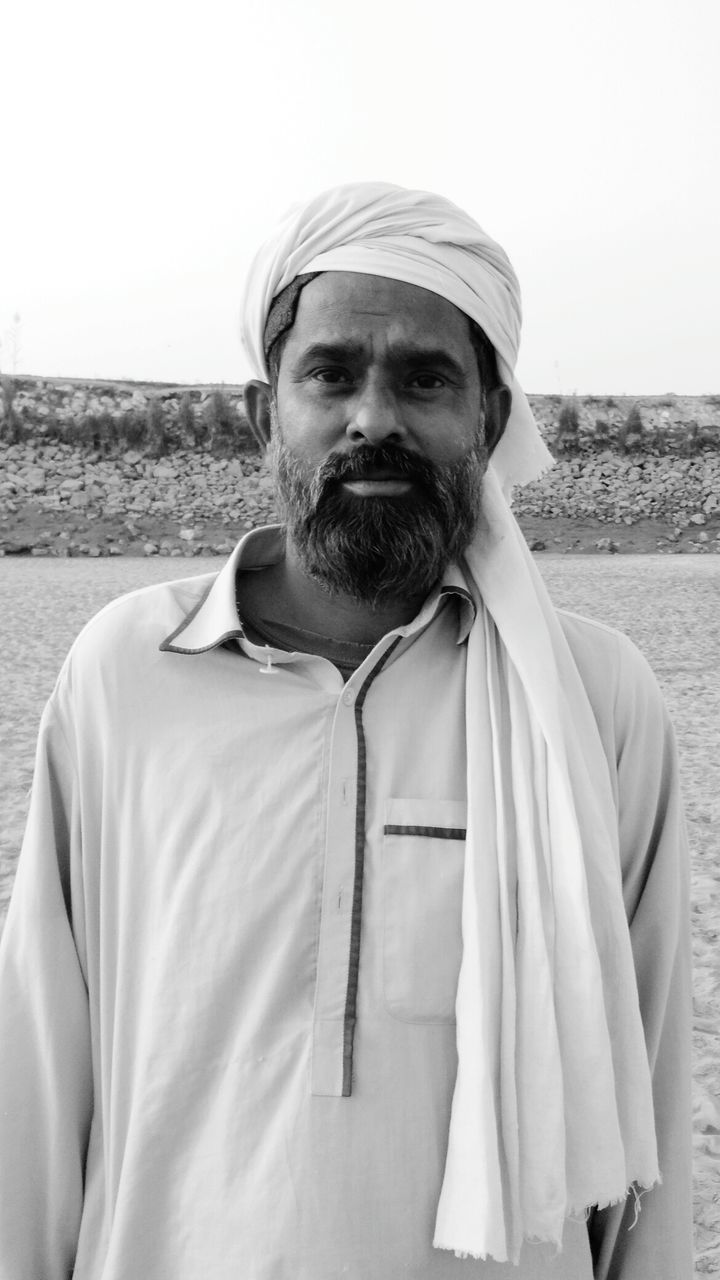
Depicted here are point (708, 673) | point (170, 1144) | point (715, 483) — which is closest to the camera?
point (170, 1144)

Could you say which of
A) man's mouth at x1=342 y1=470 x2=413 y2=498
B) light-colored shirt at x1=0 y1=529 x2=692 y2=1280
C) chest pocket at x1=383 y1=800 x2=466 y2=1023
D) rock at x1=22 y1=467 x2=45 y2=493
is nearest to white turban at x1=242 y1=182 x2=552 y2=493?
man's mouth at x1=342 y1=470 x2=413 y2=498

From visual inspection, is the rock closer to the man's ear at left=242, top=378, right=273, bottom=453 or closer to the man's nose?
the man's ear at left=242, top=378, right=273, bottom=453

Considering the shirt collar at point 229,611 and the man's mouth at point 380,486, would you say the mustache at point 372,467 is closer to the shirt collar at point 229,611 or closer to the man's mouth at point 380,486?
the man's mouth at point 380,486

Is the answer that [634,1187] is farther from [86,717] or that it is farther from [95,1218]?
[86,717]

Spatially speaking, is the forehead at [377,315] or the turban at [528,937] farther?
the forehead at [377,315]

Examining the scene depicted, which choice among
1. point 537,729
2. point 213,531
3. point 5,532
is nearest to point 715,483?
point 213,531

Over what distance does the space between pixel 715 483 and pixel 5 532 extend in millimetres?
18380

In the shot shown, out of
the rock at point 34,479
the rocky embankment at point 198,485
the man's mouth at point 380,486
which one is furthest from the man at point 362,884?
the rock at point 34,479

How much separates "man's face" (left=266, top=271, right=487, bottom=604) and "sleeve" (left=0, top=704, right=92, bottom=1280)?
19.3 inches

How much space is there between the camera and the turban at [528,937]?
50.9 inches

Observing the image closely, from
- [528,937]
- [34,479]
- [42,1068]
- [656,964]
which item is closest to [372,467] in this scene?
[528,937]

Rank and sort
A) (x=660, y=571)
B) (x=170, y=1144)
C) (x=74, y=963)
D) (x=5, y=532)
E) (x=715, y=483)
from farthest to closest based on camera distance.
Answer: (x=715, y=483)
(x=5, y=532)
(x=660, y=571)
(x=74, y=963)
(x=170, y=1144)

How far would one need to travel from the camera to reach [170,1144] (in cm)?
135

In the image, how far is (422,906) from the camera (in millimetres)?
1365
